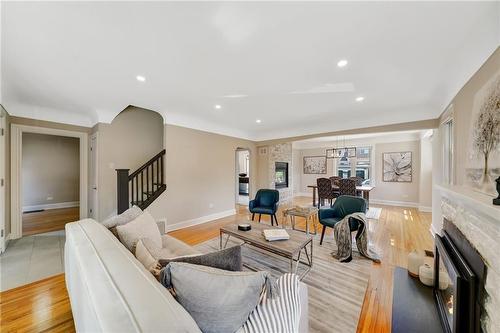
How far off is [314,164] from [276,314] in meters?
7.73

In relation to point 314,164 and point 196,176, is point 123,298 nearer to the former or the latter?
→ point 196,176

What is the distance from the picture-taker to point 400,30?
61.1 inches

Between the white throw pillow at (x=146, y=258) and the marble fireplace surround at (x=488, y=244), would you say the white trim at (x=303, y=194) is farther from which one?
the white throw pillow at (x=146, y=258)

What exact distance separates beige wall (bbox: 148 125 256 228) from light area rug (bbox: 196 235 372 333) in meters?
1.24

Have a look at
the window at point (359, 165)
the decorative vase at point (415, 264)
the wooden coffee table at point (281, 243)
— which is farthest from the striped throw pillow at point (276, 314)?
the window at point (359, 165)

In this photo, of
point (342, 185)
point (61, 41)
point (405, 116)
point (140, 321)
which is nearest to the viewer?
point (140, 321)

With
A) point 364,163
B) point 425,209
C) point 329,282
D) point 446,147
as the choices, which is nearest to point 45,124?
point 329,282

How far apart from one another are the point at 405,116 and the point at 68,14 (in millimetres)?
4828

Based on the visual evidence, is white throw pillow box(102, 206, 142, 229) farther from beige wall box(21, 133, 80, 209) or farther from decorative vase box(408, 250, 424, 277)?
beige wall box(21, 133, 80, 209)

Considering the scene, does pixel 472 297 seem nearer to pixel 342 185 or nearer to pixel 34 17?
pixel 34 17

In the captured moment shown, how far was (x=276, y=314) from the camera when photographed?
3.18ft

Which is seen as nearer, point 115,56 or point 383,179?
point 115,56

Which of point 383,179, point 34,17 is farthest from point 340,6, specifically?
point 383,179

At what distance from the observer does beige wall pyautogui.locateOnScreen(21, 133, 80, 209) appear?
5435 millimetres
